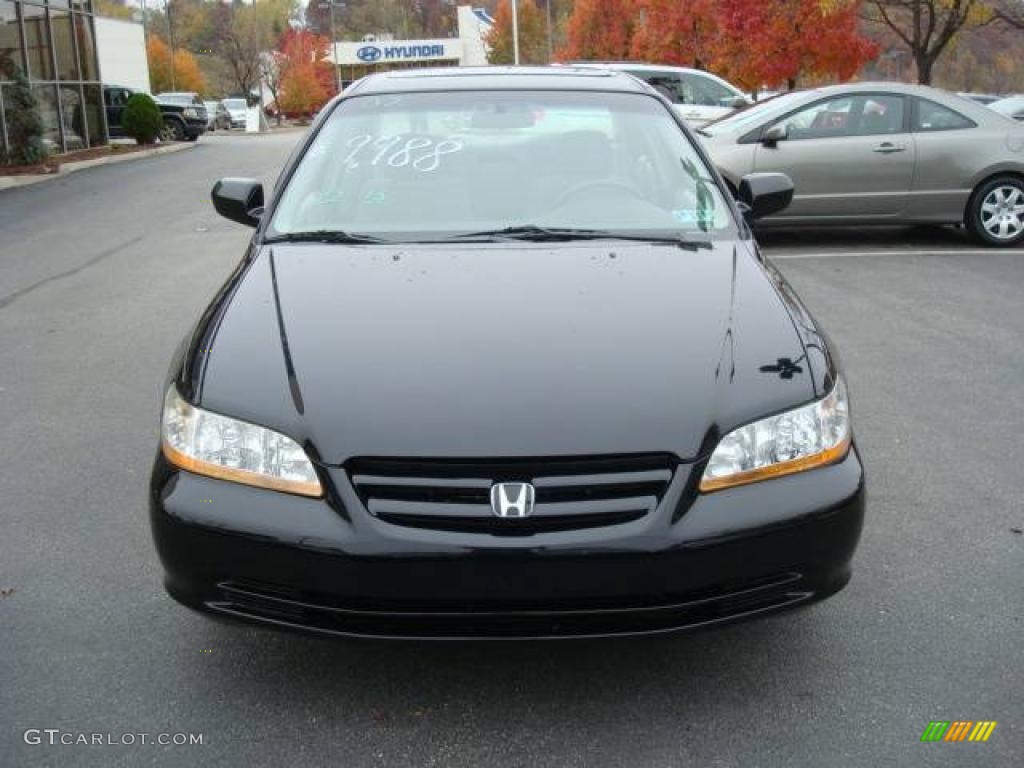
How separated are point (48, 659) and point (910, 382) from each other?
174 inches

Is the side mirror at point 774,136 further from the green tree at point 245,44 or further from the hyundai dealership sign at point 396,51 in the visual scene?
the hyundai dealership sign at point 396,51

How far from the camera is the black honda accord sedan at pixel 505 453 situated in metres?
2.44

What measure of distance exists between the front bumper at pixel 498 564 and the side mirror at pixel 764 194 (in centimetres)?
211

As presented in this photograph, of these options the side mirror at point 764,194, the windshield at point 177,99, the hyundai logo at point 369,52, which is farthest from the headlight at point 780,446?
the hyundai logo at point 369,52

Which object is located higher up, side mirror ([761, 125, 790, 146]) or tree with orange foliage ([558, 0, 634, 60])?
tree with orange foliage ([558, 0, 634, 60])

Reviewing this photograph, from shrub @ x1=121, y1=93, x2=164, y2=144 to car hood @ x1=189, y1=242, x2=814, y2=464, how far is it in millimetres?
25125

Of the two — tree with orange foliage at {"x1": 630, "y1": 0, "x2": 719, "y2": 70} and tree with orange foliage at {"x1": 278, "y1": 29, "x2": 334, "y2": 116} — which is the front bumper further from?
tree with orange foliage at {"x1": 278, "y1": 29, "x2": 334, "y2": 116}

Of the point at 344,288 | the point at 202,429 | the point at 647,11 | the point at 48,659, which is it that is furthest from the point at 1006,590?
the point at 647,11

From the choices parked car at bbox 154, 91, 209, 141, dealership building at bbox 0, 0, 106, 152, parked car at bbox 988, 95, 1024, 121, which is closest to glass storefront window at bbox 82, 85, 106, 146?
dealership building at bbox 0, 0, 106, 152

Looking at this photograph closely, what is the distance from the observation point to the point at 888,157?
968cm

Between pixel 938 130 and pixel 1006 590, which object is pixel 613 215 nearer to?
pixel 1006 590

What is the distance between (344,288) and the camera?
3223 mm

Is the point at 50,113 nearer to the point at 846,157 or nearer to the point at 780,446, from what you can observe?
the point at 846,157

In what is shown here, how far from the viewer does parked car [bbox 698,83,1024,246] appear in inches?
382
